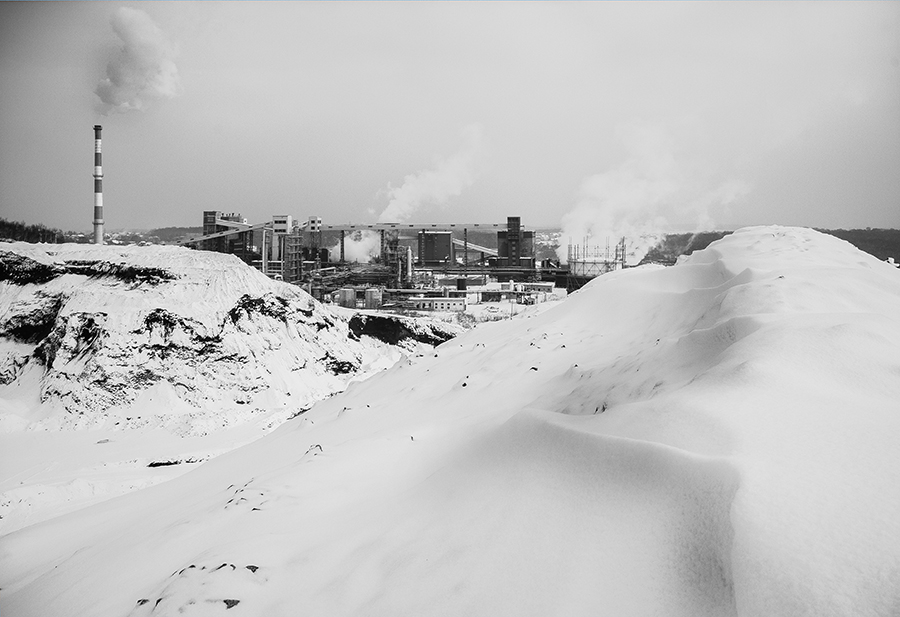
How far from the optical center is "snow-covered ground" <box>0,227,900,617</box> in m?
1.80

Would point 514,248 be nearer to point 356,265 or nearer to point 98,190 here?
point 356,265

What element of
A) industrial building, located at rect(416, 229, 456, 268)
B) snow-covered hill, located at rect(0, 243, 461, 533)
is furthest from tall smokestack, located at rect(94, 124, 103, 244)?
industrial building, located at rect(416, 229, 456, 268)

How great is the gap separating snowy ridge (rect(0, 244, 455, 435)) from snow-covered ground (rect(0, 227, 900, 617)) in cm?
1108

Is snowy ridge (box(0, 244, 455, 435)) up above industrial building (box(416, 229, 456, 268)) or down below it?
below

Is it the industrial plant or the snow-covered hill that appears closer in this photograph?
the snow-covered hill

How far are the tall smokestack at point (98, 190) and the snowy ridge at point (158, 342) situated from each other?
Answer: 7.67m

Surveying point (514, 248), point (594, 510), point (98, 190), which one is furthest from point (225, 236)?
point (594, 510)

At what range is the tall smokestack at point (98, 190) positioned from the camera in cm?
2642

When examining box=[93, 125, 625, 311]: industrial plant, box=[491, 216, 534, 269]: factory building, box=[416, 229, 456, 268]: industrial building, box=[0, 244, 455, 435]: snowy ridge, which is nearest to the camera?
box=[0, 244, 455, 435]: snowy ridge

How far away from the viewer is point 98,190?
27.0m

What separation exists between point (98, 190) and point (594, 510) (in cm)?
3092

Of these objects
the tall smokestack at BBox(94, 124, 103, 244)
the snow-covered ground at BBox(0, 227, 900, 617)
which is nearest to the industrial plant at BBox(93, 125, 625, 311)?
the tall smokestack at BBox(94, 124, 103, 244)

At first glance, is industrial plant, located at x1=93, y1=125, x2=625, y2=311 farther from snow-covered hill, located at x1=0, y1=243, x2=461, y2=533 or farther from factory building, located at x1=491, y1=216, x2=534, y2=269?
snow-covered hill, located at x1=0, y1=243, x2=461, y2=533

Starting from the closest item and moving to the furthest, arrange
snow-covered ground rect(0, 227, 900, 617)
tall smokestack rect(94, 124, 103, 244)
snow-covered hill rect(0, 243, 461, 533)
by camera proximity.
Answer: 1. snow-covered ground rect(0, 227, 900, 617)
2. snow-covered hill rect(0, 243, 461, 533)
3. tall smokestack rect(94, 124, 103, 244)
